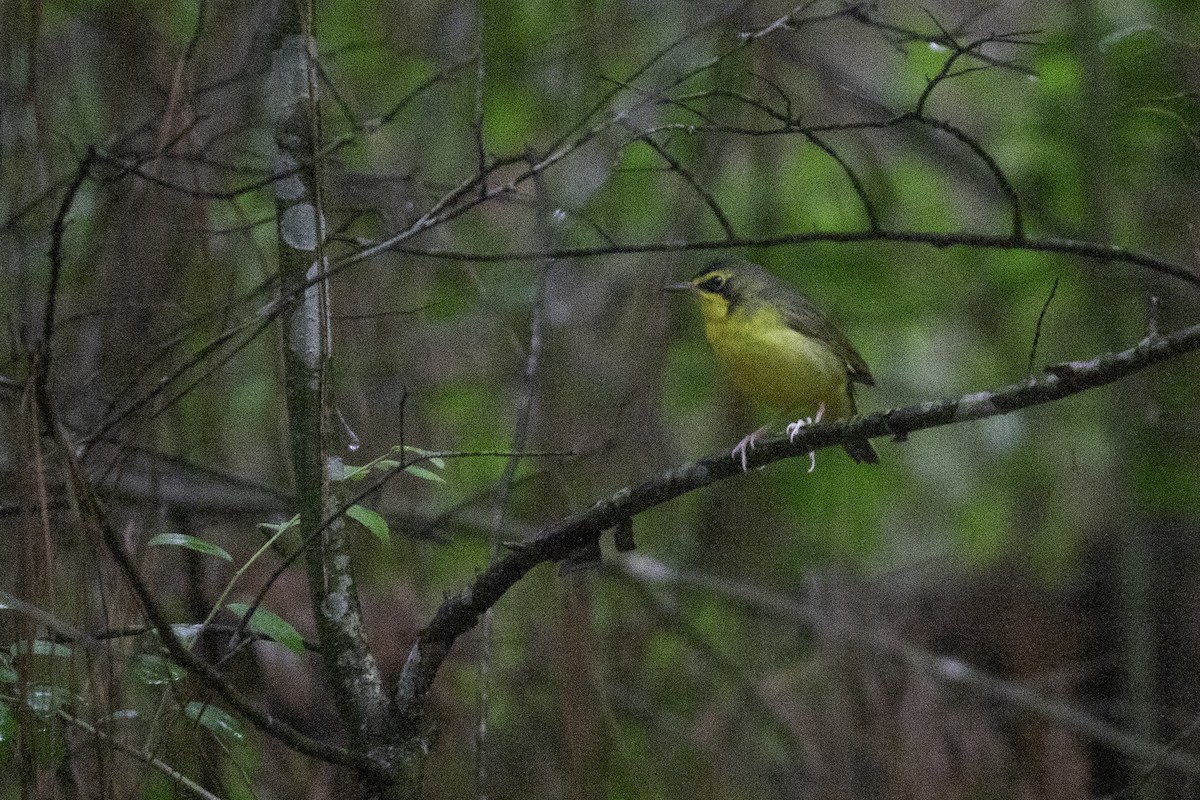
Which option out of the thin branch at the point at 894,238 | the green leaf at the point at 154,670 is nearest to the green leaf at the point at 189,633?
the green leaf at the point at 154,670

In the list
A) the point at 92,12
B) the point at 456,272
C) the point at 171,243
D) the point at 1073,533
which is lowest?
the point at 1073,533

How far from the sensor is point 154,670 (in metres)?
2.28

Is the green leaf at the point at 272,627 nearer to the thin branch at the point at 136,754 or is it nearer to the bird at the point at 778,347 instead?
the thin branch at the point at 136,754

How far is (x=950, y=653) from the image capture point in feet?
19.9

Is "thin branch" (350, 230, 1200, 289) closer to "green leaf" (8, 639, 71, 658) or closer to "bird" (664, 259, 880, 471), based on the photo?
"green leaf" (8, 639, 71, 658)

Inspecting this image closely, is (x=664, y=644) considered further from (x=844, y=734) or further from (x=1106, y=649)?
(x=1106, y=649)

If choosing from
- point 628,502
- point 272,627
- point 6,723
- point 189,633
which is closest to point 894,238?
point 628,502

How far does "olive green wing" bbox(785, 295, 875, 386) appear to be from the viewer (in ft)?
15.7

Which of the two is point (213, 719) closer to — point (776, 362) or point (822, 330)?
point (776, 362)

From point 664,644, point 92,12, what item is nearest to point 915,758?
point 664,644

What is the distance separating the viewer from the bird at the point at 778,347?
4.66m

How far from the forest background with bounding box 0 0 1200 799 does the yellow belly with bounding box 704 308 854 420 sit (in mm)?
262

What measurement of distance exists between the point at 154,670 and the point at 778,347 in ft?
9.14

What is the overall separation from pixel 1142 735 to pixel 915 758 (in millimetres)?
1152
